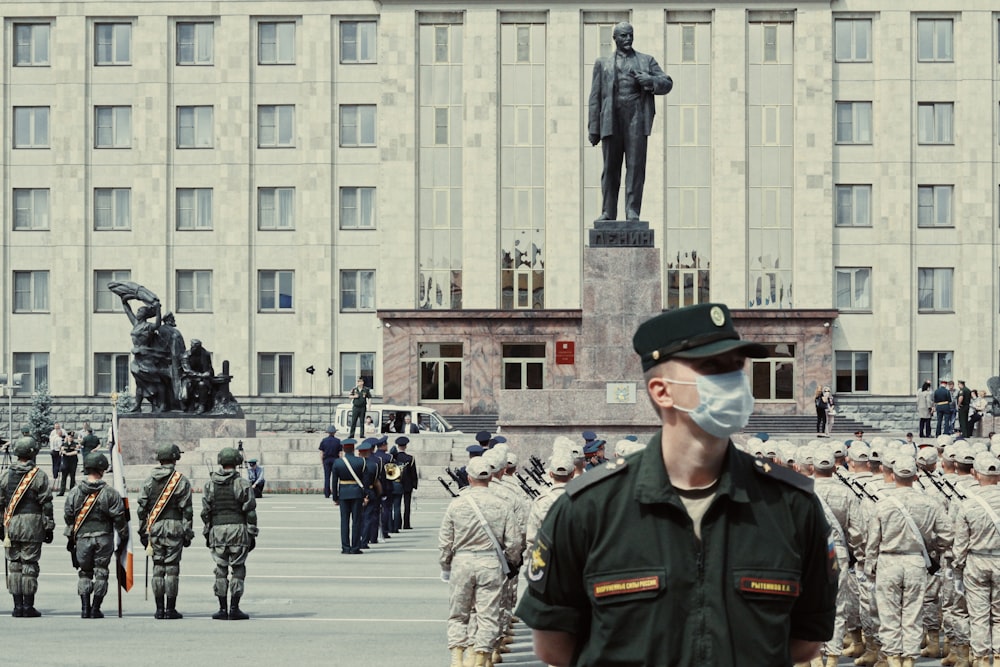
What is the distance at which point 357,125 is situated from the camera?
61.9 m

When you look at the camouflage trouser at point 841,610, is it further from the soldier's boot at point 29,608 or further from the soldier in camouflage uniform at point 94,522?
the soldier's boot at point 29,608

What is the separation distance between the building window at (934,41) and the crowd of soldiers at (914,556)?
164 feet

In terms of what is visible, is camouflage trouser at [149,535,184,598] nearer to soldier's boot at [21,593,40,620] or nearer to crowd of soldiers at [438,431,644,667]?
soldier's boot at [21,593,40,620]

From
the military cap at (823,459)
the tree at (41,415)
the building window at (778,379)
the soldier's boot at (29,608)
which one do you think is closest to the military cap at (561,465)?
the military cap at (823,459)

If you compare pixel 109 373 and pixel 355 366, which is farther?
pixel 109 373

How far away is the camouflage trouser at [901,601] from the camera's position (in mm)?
12617

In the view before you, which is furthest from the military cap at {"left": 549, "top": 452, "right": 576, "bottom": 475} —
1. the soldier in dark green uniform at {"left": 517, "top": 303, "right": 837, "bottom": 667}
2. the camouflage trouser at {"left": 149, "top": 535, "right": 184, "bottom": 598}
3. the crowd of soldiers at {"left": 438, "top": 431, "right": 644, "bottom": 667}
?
the soldier in dark green uniform at {"left": 517, "top": 303, "right": 837, "bottom": 667}

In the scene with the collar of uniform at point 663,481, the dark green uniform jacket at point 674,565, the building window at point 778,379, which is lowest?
the building window at point 778,379

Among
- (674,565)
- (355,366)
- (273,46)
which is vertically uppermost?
(273,46)

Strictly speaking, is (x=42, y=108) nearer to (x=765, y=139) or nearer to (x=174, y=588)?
(x=765, y=139)

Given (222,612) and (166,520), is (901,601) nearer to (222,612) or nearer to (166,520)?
(222,612)

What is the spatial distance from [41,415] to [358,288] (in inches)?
496

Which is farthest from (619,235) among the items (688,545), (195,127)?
(195,127)

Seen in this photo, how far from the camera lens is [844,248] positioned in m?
60.8
